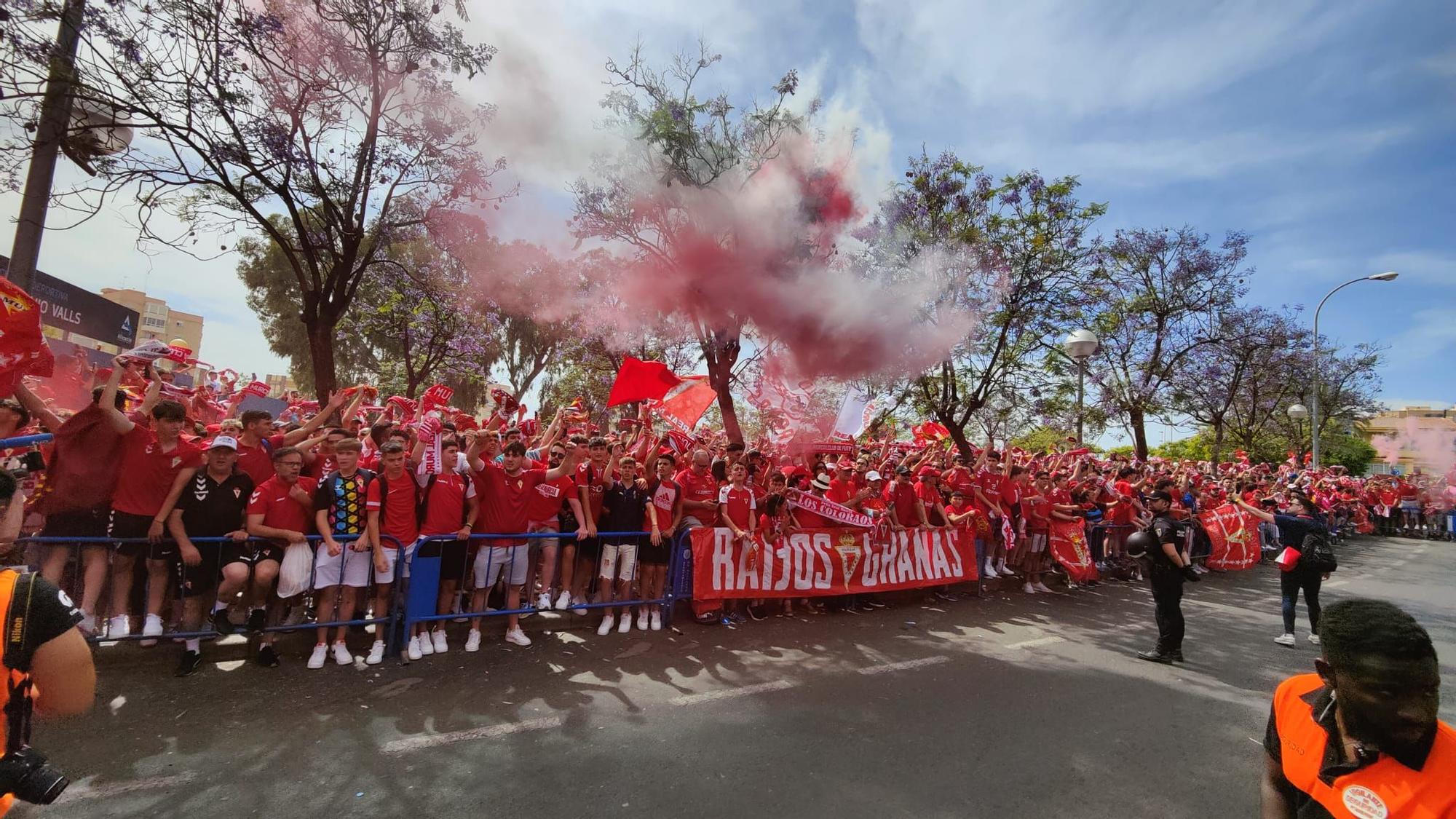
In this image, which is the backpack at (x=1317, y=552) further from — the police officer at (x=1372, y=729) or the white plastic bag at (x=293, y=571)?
the white plastic bag at (x=293, y=571)

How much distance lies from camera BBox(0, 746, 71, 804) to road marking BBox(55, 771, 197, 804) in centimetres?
198

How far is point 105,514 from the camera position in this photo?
4539 millimetres

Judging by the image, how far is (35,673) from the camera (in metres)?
1.64

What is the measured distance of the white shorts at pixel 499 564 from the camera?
554 cm

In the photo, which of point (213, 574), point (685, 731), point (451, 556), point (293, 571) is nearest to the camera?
point (685, 731)

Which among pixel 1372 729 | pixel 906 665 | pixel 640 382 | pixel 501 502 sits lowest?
pixel 906 665

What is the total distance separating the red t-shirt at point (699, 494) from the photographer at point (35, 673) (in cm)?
533

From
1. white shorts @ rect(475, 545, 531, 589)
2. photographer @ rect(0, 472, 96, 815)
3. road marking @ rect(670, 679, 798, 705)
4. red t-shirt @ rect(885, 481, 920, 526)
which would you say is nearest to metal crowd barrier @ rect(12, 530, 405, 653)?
white shorts @ rect(475, 545, 531, 589)

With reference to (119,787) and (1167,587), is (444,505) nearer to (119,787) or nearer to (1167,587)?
(119,787)

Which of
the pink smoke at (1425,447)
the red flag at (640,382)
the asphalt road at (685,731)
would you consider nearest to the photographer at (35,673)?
the asphalt road at (685,731)

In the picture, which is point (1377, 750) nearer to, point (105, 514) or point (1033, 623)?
point (1033, 623)

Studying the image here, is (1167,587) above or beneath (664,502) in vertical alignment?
beneath

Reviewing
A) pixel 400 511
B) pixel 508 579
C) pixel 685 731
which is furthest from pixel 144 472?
pixel 685 731

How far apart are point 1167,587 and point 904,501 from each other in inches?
119
